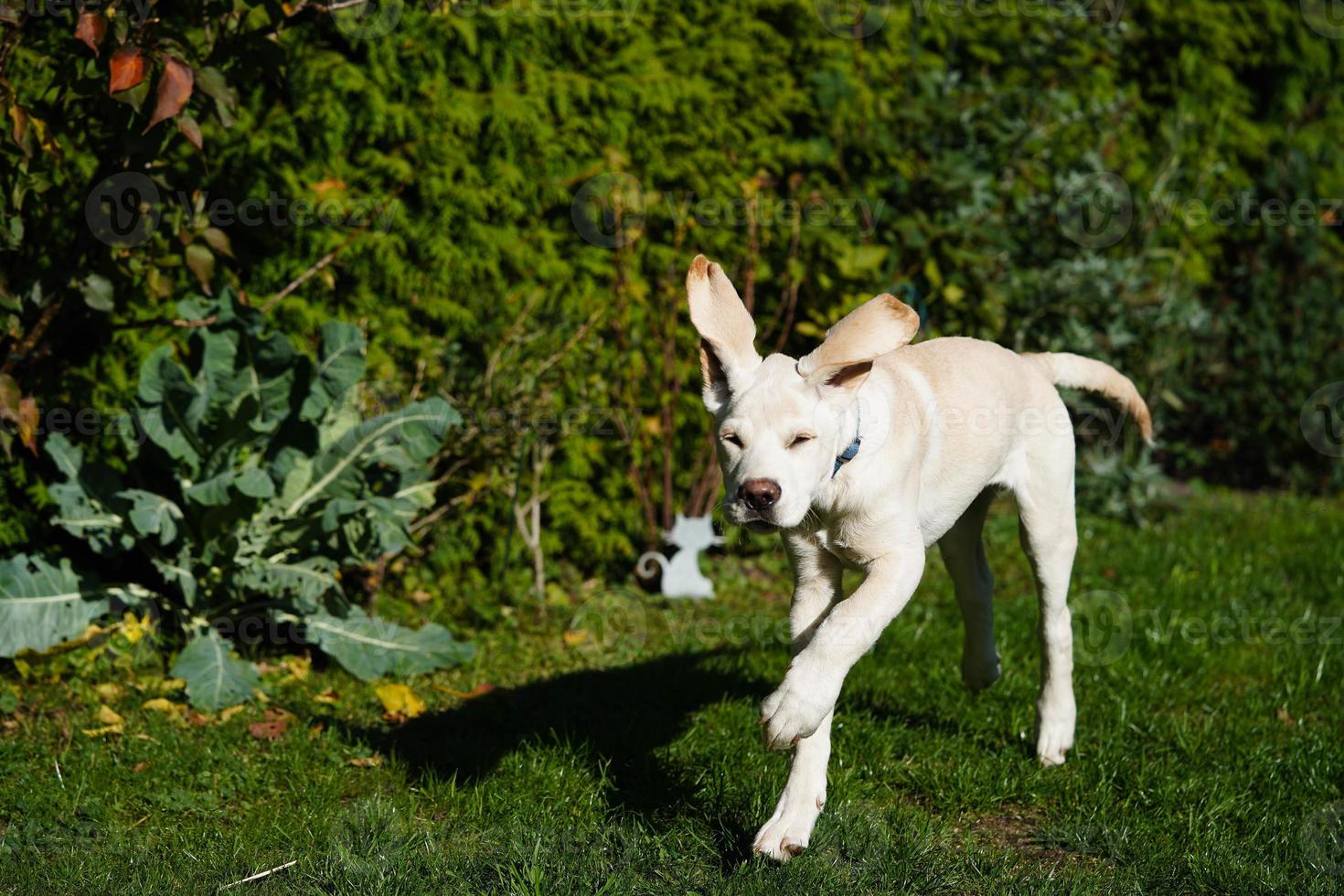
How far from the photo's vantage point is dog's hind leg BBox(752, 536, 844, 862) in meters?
3.16

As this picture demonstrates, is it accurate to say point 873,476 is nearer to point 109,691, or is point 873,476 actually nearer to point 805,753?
point 805,753

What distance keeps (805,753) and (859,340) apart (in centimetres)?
106

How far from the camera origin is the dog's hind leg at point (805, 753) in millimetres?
3164

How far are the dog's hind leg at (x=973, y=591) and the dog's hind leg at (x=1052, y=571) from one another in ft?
0.59

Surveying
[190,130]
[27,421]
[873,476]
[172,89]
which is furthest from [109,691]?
[873,476]

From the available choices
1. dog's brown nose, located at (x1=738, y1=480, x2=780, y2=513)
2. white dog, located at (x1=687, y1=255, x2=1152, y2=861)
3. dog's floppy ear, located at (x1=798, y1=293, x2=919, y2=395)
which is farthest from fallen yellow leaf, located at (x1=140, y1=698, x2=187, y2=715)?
dog's floppy ear, located at (x1=798, y1=293, x2=919, y2=395)

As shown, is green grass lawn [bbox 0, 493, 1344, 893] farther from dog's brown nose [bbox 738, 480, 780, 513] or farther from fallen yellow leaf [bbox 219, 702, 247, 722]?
dog's brown nose [bbox 738, 480, 780, 513]

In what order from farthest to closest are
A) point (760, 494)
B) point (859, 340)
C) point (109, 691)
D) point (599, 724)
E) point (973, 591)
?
1. point (109, 691)
2. point (599, 724)
3. point (973, 591)
4. point (859, 340)
5. point (760, 494)

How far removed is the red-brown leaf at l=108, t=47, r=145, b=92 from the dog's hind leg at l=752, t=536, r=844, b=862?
2388mm

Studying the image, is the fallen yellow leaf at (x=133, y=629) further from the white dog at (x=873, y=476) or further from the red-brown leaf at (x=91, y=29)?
the white dog at (x=873, y=476)

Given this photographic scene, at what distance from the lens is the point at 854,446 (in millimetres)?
3229

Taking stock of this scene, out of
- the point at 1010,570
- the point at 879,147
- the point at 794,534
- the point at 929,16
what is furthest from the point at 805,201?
the point at 794,534

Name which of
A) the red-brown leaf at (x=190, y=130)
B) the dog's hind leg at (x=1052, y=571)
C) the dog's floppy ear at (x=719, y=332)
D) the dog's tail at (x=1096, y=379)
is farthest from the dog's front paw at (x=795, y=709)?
the red-brown leaf at (x=190, y=130)

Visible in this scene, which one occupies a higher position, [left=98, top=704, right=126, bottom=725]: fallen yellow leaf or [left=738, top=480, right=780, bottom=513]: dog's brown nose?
[left=738, top=480, right=780, bottom=513]: dog's brown nose
